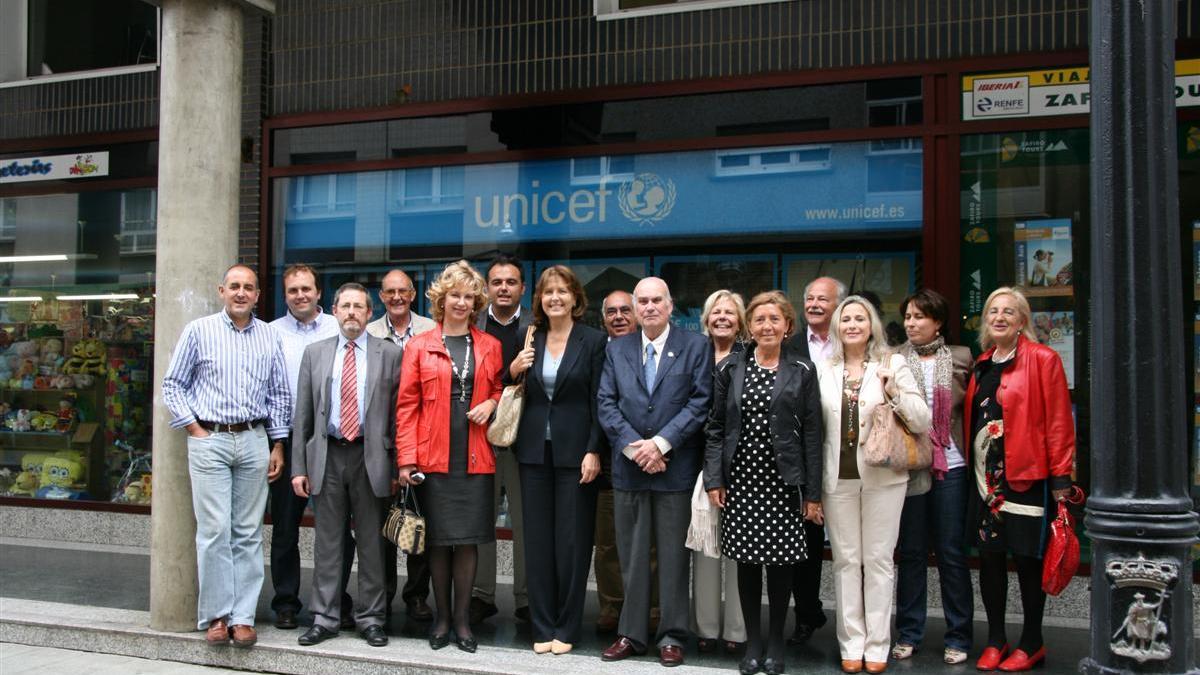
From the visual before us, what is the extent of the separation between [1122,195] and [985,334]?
2.01 metres

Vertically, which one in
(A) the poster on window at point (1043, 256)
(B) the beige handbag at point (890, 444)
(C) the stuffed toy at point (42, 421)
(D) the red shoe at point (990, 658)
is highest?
(A) the poster on window at point (1043, 256)

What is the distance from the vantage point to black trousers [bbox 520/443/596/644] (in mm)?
6035

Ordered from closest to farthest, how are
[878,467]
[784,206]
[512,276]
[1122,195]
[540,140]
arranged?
[1122,195]
[878,467]
[512,276]
[784,206]
[540,140]

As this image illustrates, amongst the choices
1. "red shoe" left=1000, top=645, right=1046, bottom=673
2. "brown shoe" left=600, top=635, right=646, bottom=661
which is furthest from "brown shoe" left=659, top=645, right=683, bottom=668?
"red shoe" left=1000, top=645, right=1046, bottom=673

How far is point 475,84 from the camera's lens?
29.1 ft

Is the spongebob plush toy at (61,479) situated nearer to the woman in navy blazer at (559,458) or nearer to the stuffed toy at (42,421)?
the stuffed toy at (42,421)

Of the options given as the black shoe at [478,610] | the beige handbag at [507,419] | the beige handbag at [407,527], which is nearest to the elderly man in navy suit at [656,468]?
the beige handbag at [507,419]

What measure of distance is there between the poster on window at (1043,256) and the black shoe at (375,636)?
4.55 m

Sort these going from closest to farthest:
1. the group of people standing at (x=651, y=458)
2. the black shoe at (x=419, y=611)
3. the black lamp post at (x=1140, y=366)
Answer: the black lamp post at (x=1140, y=366)
the group of people standing at (x=651, y=458)
the black shoe at (x=419, y=611)

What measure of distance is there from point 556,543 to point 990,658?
230 cm

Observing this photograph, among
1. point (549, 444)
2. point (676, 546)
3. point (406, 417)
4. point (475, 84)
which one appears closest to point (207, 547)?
point (406, 417)

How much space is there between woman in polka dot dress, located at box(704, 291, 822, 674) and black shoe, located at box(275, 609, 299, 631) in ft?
8.65

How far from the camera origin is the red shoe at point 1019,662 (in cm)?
572

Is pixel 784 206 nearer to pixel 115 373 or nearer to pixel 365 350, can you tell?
pixel 365 350
